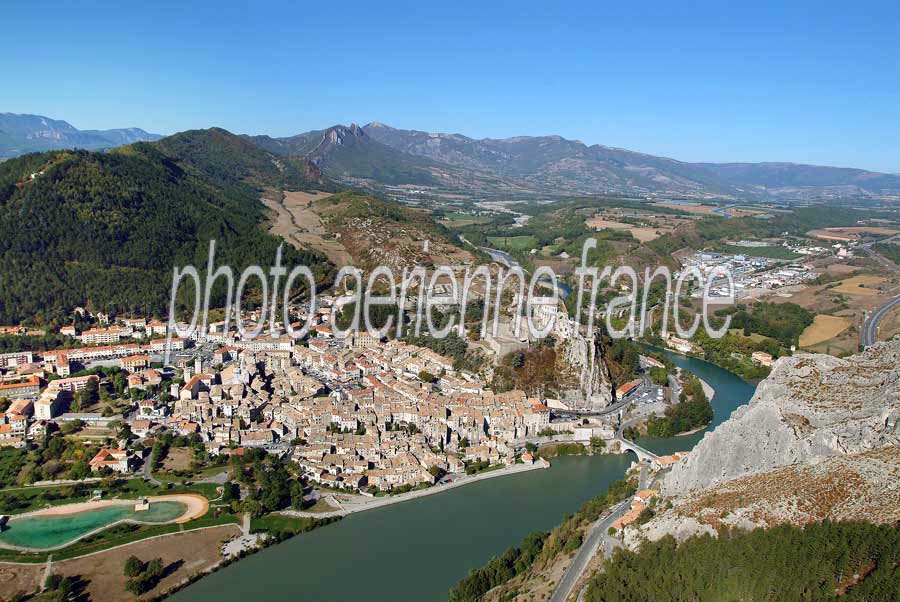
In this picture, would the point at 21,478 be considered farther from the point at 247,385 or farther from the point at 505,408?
the point at 505,408

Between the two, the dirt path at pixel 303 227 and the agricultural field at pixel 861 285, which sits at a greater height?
the dirt path at pixel 303 227

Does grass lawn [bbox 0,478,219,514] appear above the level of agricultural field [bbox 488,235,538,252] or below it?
below

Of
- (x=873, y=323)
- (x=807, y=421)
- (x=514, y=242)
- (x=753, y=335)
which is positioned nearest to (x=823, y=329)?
(x=873, y=323)

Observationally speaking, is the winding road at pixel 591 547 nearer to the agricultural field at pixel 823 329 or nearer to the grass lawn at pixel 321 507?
the grass lawn at pixel 321 507

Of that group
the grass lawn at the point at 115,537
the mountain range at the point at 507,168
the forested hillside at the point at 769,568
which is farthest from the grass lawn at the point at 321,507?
the mountain range at the point at 507,168

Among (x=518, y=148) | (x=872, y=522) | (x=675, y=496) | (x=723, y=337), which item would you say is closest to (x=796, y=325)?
(x=723, y=337)

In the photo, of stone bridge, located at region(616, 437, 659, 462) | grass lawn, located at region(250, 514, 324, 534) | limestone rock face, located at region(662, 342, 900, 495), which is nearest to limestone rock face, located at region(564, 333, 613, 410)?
stone bridge, located at region(616, 437, 659, 462)

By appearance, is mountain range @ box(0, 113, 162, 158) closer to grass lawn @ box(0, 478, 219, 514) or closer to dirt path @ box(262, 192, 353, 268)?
dirt path @ box(262, 192, 353, 268)
